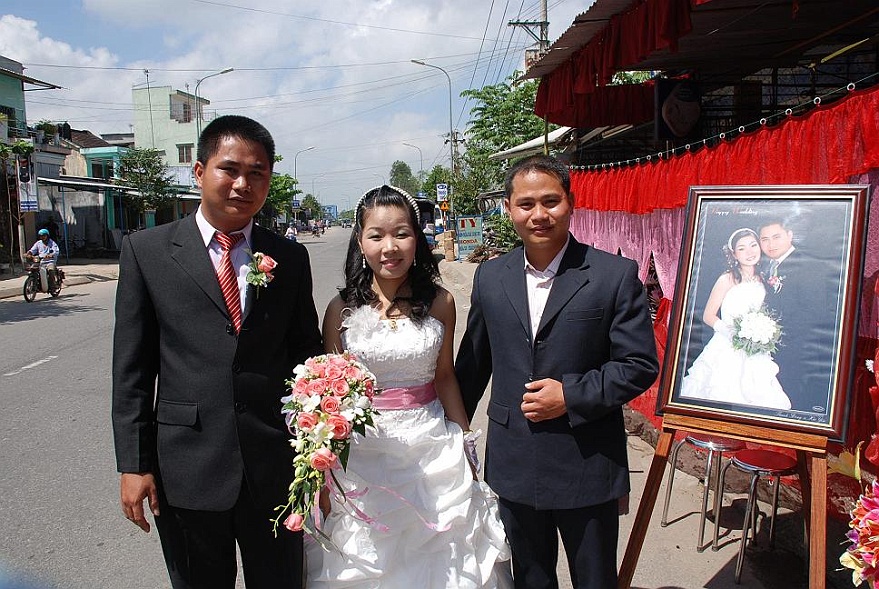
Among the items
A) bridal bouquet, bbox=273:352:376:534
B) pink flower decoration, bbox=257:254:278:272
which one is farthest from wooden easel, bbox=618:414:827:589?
pink flower decoration, bbox=257:254:278:272

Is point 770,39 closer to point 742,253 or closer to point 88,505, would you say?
point 742,253

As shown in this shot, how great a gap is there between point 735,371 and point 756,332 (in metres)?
0.17

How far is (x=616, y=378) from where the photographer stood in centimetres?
226

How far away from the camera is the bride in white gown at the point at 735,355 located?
8.34 feet

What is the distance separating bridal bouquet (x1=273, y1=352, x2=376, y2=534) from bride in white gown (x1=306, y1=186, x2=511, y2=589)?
0.33m

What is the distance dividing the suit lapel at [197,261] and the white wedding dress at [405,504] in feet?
2.16

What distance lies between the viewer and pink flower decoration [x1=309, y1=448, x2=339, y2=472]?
205 cm

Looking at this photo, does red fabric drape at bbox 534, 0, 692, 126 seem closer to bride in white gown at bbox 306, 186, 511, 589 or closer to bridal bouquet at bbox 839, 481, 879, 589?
bride in white gown at bbox 306, 186, 511, 589

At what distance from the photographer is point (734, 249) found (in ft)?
9.04

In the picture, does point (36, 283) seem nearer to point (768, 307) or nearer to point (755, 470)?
point (755, 470)

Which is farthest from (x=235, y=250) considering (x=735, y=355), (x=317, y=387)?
(x=735, y=355)

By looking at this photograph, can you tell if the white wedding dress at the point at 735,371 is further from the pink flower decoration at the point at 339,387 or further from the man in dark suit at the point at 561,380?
the pink flower decoration at the point at 339,387

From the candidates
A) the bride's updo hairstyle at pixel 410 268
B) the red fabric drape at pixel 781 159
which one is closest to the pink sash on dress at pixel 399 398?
the bride's updo hairstyle at pixel 410 268

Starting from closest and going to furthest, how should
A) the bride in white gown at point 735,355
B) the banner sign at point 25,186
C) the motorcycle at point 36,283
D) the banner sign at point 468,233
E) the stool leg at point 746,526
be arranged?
the bride in white gown at point 735,355
the stool leg at point 746,526
the motorcycle at point 36,283
the banner sign at point 25,186
the banner sign at point 468,233
